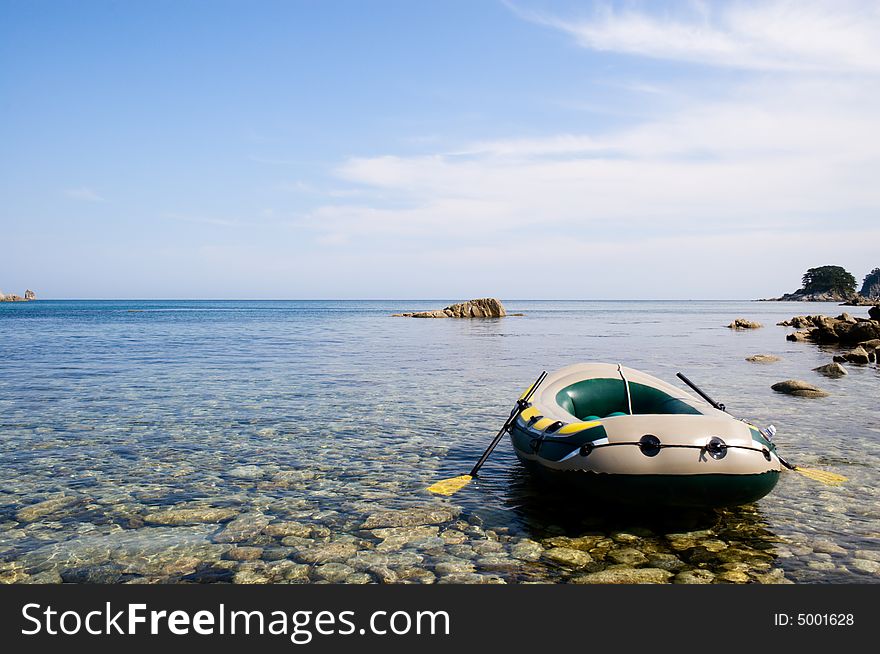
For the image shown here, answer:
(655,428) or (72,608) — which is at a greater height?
(655,428)

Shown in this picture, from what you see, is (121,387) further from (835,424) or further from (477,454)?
(835,424)

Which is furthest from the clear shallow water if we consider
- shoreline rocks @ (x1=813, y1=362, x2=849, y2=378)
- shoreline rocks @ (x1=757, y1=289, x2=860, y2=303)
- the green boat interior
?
shoreline rocks @ (x1=757, y1=289, x2=860, y2=303)

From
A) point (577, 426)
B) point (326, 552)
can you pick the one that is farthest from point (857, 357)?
point (326, 552)

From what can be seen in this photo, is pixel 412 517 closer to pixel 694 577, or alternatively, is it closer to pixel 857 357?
pixel 694 577

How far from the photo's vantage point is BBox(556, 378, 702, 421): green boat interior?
30.9 feet

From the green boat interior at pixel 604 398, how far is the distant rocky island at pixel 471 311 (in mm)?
65963

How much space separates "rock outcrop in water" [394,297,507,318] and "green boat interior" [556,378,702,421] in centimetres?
6596

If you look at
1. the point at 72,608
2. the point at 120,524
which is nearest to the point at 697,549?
the point at 72,608

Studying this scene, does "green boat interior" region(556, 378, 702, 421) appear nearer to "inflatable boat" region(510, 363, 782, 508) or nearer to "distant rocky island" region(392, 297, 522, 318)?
"inflatable boat" region(510, 363, 782, 508)

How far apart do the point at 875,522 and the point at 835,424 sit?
6711 millimetres

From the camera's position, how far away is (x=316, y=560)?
6125 mm

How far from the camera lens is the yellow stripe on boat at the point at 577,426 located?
22.6ft

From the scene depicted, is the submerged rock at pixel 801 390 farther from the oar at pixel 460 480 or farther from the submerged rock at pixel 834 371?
the oar at pixel 460 480

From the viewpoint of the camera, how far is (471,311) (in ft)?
259
